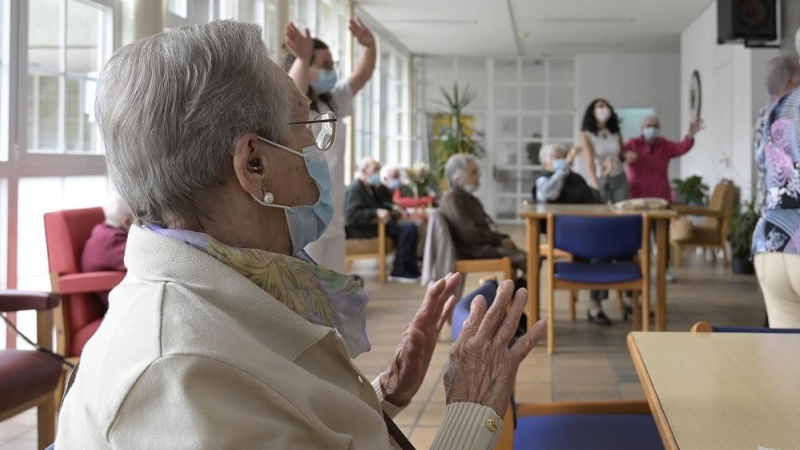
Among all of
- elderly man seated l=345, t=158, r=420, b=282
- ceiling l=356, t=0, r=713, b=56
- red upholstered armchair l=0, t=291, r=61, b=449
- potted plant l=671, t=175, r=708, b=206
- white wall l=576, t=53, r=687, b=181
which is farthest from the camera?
white wall l=576, t=53, r=687, b=181

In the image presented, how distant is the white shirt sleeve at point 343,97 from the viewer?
3691mm

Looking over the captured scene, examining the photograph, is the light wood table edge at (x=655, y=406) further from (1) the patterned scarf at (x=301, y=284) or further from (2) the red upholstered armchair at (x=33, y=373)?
(2) the red upholstered armchair at (x=33, y=373)

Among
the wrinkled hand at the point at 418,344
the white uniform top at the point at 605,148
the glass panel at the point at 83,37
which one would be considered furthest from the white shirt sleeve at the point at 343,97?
the white uniform top at the point at 605,148

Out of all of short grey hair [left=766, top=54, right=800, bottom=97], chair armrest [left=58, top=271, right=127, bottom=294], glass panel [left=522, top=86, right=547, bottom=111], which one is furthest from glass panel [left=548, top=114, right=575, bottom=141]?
chair armrest [left=58, top=271, right=127, bottom=294]

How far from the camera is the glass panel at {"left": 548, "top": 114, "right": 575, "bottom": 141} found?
1759cm

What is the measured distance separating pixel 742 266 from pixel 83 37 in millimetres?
6592

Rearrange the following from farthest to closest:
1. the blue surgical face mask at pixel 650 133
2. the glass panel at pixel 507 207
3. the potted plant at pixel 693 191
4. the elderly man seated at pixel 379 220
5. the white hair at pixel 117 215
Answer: the glass panel at pixel 507 207 → the potted plant at pixel 693 191 → the elderly man seated at pixel 379 220 → the blue surgical face mask at pixel 650 133 → the white hair at pixel 117 215

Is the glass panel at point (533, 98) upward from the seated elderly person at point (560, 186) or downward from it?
upward

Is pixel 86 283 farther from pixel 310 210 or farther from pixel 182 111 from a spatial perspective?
pixel 182 111

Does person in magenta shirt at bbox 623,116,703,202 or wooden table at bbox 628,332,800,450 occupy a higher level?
person in magenta shirt at bbox 623,116,703,202

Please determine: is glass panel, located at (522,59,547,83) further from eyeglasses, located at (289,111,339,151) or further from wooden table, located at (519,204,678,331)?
eyeglasses, located at (289,111,339,151)

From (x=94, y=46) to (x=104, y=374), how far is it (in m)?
4.44

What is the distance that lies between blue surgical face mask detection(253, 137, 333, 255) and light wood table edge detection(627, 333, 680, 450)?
576 millimetres

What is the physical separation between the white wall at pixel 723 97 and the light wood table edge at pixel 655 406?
714 centimetres
